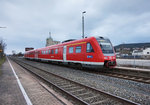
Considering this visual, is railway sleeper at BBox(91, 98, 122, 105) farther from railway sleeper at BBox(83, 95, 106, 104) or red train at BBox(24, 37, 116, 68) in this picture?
red train at BBox(24, 37, 116, 68)

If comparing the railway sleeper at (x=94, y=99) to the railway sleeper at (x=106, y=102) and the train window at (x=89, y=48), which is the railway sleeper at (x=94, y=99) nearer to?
the railway sleeper at (x=106, y=102)

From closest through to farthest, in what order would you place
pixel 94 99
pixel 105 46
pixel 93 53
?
pixel 94 99, pixel 93 53, pixel 105 46

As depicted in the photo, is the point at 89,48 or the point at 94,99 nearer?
the point at 94,99

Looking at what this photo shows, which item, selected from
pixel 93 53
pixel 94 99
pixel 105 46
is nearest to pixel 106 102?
pixel 94 99

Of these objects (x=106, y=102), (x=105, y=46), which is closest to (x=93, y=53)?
(x=105, y=46)

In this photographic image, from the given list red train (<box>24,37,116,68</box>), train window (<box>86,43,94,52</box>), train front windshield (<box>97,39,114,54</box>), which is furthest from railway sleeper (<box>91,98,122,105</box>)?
train window (<box>86,43,94,52</box>)

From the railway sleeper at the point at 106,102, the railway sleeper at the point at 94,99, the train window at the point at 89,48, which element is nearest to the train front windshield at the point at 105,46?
the train window at the point at 89,48

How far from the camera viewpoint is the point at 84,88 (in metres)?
5.85

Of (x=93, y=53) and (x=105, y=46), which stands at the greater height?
(x=105, y=46)

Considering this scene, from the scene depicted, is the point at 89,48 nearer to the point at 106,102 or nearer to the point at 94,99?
the point at 94,99

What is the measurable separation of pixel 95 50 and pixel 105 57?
3.27 feet

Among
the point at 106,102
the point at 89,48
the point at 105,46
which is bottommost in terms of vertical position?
the point at 106,102

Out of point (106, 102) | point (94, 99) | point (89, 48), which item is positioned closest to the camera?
point (106, 102)

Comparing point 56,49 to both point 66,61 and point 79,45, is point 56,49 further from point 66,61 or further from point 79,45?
point 79,45
